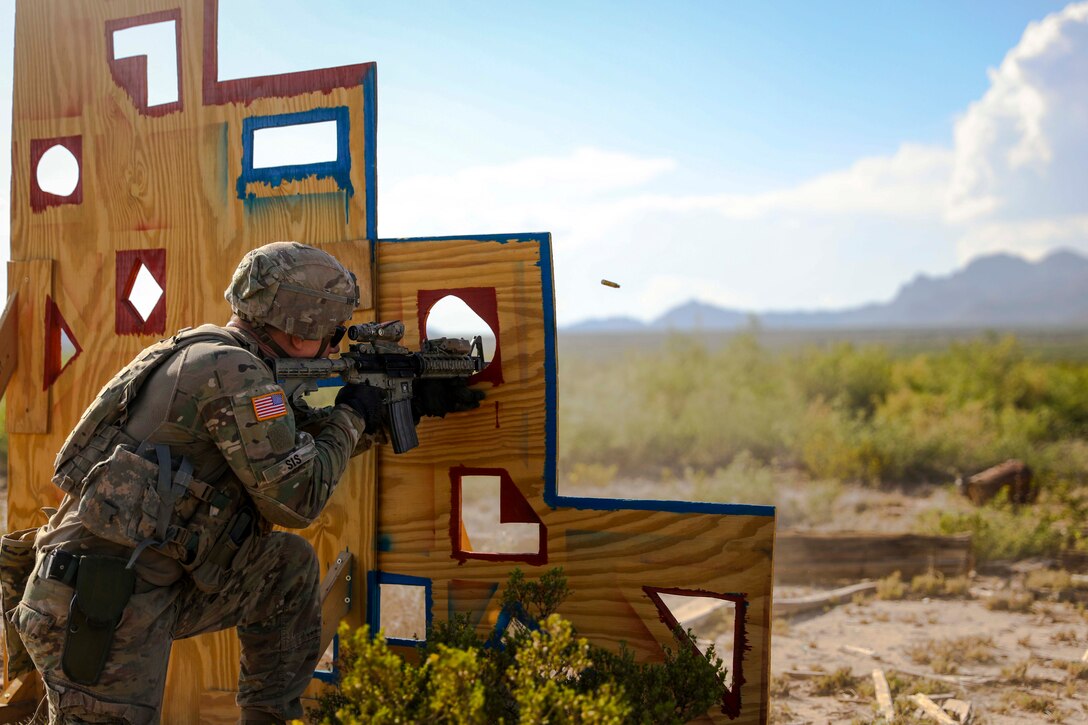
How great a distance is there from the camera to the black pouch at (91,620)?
300cm

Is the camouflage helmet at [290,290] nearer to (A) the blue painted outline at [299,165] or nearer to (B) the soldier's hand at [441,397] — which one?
(B) the soldier's hand at [441,397]

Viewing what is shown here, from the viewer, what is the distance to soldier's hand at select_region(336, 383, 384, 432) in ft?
11.6

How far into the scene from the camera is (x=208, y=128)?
448 cm

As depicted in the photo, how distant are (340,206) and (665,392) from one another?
15.4 m

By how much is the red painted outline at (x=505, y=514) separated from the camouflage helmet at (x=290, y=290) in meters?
1.06

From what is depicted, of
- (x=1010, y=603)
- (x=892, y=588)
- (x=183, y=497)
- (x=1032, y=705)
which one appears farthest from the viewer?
(x=892, y=588)

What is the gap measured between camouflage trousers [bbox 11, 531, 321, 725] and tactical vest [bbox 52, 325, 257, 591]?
0.50 feet

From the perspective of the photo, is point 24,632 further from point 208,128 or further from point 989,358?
Answer: point 989,358

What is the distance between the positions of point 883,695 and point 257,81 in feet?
16.5

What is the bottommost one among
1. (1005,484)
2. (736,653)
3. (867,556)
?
(867,556)

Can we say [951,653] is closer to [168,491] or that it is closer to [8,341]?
[168,491]

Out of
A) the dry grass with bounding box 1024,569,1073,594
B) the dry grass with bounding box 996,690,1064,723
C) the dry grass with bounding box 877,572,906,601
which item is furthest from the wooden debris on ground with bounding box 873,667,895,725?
the dry grass with bounding box 1024,569,1073,594

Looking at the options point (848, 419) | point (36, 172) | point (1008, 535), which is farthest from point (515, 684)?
point (848, 419)

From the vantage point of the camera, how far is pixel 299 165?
434 cm
